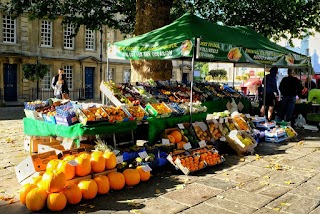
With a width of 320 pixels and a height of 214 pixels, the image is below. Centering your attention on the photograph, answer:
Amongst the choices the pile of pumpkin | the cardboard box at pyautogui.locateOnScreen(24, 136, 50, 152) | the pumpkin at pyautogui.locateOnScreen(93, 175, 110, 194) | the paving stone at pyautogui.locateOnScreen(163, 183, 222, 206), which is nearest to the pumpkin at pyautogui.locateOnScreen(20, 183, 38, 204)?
the pile of pumpkin

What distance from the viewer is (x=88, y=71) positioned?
33094 mm

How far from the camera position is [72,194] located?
4.69 meters

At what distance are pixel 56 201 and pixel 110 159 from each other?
4.03 ft

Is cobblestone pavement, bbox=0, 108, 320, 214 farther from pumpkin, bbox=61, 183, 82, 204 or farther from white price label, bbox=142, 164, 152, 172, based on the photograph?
white price label, bbox=142, 164, 152, 172

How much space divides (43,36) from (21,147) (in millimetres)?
22720

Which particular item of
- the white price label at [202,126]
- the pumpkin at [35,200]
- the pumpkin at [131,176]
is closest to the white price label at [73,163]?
the pumpkin at [35,200]

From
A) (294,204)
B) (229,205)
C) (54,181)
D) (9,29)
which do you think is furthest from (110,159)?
(9,29)

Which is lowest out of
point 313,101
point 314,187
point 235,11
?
point 314,187

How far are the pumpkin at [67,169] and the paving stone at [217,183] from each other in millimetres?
2064

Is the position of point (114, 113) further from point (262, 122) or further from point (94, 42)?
point (94, 42)

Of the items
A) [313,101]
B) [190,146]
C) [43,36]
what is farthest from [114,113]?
[43,36]

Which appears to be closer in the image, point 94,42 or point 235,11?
point 235,11

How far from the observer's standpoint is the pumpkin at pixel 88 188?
4.89m

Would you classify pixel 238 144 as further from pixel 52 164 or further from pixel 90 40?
pixel 90 40
